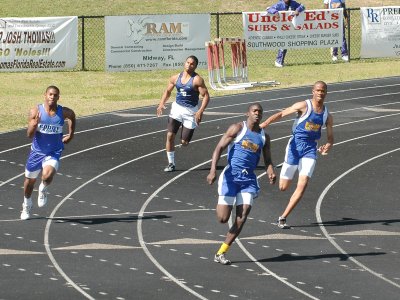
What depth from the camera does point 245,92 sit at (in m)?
34.7

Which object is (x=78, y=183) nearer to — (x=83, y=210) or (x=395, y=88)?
(x=83, y=210)

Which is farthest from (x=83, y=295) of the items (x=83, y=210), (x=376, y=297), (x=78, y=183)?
(x=78, y=183)

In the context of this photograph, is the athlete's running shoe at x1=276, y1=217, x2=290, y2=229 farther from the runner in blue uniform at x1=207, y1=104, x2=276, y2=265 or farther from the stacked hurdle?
the stacked hurdle

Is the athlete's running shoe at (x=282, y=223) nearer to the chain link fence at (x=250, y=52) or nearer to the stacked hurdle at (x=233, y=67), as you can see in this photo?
the stacked hurdle at (x=233, y=67)

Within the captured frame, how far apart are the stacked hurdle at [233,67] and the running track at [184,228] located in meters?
6.85

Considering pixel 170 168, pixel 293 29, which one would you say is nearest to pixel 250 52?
pixel 293 29

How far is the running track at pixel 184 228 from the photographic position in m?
14.6

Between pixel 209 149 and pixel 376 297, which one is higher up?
pixel 209 149

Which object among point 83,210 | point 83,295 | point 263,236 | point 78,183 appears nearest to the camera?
point 83,295

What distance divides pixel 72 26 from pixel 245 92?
6371mm

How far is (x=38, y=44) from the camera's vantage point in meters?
37.3

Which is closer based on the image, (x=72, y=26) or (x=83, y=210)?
(x=83, y=210)

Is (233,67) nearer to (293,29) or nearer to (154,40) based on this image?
(154,40)

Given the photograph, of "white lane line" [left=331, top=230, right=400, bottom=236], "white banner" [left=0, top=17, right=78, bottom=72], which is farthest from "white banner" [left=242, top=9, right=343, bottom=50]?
"white lane line" [left=331, top=230, right=400, bottom=236]
